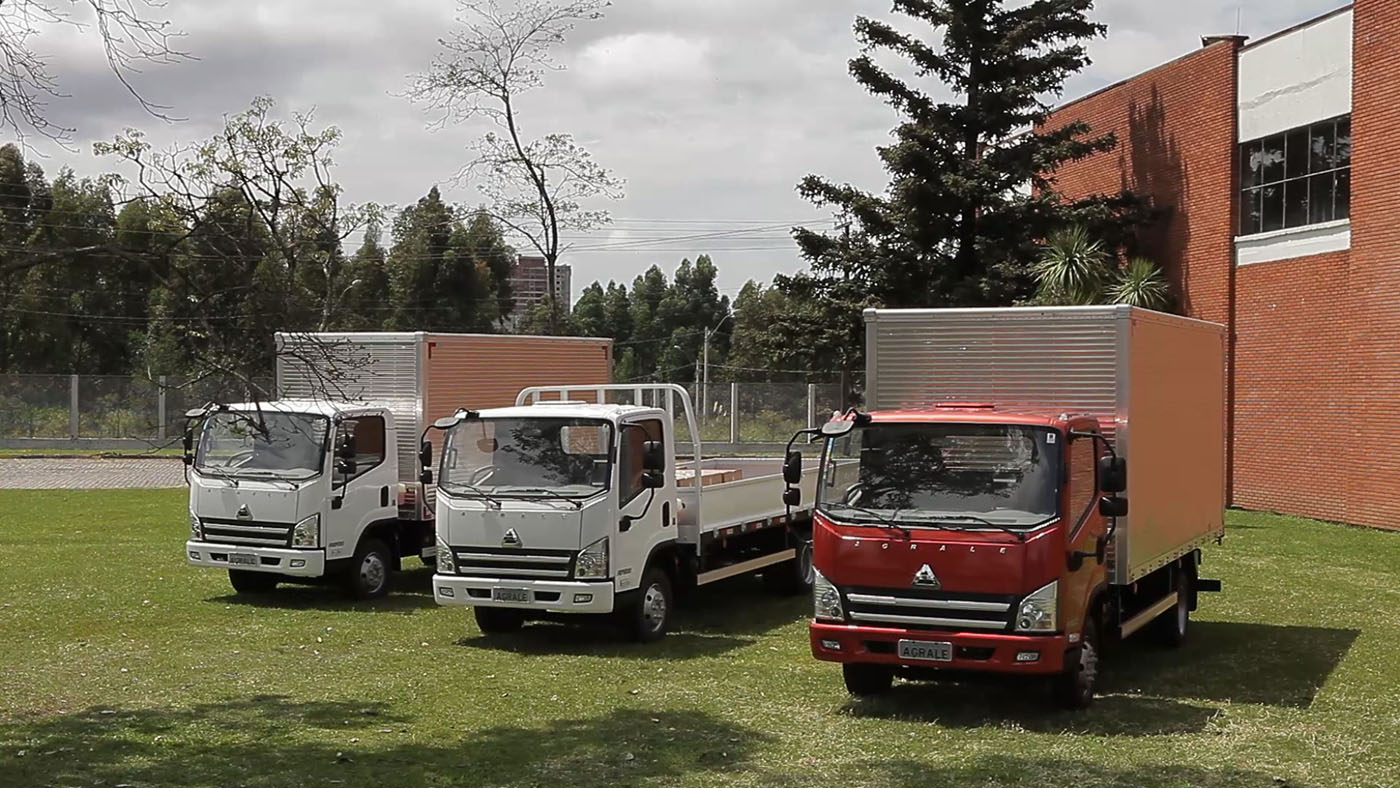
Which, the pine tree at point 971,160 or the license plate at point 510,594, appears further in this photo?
the pine tree at point 971,160

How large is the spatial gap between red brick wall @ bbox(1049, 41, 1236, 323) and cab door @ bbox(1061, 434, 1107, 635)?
20.2 metres

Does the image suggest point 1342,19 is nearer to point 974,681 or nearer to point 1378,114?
point 1378,114

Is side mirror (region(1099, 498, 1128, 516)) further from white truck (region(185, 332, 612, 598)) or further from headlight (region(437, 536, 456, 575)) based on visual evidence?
white truck (region(185, 332, 612, 598))

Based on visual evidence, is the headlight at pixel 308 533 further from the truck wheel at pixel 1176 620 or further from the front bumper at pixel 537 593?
the truck wheel at pixel 1176 620

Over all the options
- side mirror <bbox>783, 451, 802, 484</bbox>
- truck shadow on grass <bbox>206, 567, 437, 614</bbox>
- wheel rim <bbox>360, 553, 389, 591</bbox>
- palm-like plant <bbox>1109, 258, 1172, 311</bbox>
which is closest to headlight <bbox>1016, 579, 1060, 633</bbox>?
side mirror <bbox>783, 451, 802, 484</bbox>

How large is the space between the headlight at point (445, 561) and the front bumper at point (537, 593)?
2.4 inches

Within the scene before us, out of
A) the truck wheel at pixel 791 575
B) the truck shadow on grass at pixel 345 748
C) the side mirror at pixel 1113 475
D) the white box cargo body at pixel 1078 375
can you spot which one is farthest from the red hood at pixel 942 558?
the truck wheel at pixel 791 575

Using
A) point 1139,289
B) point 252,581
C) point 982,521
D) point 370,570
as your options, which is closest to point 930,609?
point 982,521

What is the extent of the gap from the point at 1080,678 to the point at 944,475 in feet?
5.57

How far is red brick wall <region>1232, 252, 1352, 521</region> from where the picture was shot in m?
26.4

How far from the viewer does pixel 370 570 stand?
16.6 meters

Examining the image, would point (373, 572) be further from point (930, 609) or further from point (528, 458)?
point (930, 609)

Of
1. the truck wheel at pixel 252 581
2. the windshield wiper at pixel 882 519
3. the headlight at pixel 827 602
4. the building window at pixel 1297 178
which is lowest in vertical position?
the truck wheel at pixel 252 581

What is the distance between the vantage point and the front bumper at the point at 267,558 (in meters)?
15.7
